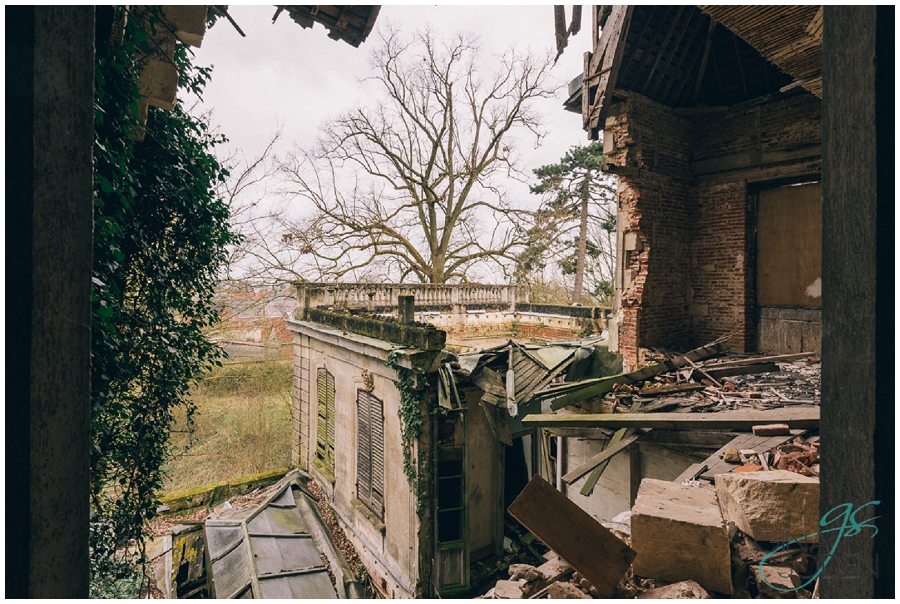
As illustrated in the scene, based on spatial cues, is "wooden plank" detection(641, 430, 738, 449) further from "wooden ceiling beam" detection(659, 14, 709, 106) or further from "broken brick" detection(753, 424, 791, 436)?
"wooden ceiling beam" detection(659, 14, 709, 106)

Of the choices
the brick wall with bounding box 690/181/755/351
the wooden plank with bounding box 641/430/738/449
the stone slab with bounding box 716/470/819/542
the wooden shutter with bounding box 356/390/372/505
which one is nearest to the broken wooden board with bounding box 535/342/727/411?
the wooden plank with bounding box 641/430/738/449

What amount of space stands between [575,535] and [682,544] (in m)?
0.57

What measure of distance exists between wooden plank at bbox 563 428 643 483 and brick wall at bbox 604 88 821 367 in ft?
12.7

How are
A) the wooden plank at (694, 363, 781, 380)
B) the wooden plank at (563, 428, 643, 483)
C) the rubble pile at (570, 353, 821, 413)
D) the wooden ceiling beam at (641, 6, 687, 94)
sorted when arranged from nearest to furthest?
the wooden plank at (563, 428, 643, 483) → the rubble pile at (570, 353, 821, 413) → the wooden plank at (694, 363, 781, 380) → the wooden ceiling beam at (641, 6, 687, 94)

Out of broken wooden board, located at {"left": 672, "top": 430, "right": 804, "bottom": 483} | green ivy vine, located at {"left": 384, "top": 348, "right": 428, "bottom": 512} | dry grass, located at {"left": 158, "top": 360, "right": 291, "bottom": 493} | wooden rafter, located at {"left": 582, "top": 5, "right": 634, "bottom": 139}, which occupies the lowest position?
dry grass, located at {"left": 158, "top": 360, "right": 291, "bottom": 493}

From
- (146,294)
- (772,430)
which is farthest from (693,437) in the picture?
(146,294)

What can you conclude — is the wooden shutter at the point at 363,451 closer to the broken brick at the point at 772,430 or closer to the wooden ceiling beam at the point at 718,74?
the broken brick at the point at 772,430

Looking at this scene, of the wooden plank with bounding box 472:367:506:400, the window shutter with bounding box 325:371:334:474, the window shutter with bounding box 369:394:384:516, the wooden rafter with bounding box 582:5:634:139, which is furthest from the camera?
the window shutter with bounding box 325:371:334:474

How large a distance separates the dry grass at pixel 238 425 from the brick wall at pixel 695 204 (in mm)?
14338

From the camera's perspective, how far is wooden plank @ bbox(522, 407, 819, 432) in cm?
430

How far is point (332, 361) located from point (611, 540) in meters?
11.0

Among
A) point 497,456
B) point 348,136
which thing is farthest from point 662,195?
point 348,136

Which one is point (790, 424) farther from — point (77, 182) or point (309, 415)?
point (309, 415)

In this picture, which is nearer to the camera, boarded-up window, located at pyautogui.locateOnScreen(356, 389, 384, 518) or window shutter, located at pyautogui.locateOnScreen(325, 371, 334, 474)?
boarded-up window, located at pyautogui.locateOnScreen(356, 389, 384, 518)
